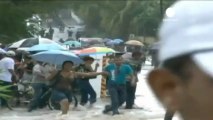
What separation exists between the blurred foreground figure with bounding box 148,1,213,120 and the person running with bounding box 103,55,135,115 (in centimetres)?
1287

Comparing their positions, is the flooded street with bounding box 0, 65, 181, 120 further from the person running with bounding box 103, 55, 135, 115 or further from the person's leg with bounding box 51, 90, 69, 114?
the person's leg with bounding box 51, 90, 69, 114

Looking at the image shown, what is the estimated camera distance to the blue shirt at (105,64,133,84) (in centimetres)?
1402

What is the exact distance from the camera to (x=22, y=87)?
1572 centimetres

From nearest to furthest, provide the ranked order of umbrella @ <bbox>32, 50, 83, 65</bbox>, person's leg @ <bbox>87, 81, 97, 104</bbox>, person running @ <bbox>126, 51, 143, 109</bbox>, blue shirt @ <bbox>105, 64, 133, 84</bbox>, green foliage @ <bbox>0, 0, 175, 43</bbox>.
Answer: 1. green foliage @ <bbox>0, 0, 175, 43</bbox>
2. blue shirt @ <bbox>105, 64, 133, 84</bbox>
3. umbrella @ <bbox>32, 50, 83, 65</bbox>
4. person running @ <bbox>126, 51, 143, 109</bbox>
5. person's leg @ <bbox>87, 81, 97, 104</bbox>

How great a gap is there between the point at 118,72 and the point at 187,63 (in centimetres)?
1294

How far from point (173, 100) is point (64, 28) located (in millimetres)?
72300

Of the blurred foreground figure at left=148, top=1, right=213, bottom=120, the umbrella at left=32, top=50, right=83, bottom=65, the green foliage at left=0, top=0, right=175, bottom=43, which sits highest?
the green foliage at left=0, top=0, right=175, bottom=43

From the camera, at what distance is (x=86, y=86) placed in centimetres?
1579

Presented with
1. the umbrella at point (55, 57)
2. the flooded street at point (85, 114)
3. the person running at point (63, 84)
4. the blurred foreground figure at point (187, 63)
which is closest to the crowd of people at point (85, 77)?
the umbrella at point (55, 57)

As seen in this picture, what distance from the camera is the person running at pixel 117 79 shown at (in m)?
14.1

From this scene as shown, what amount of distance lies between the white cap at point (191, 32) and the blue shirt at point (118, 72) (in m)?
12.9

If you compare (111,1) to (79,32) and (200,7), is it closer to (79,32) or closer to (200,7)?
(200,7)

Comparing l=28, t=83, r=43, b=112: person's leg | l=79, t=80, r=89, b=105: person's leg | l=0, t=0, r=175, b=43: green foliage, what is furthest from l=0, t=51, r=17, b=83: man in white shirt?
l=79, t=80, r=89, b=105: person's leg

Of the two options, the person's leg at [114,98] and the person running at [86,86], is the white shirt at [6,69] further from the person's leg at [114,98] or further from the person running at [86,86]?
the person's leg at [114,98]
